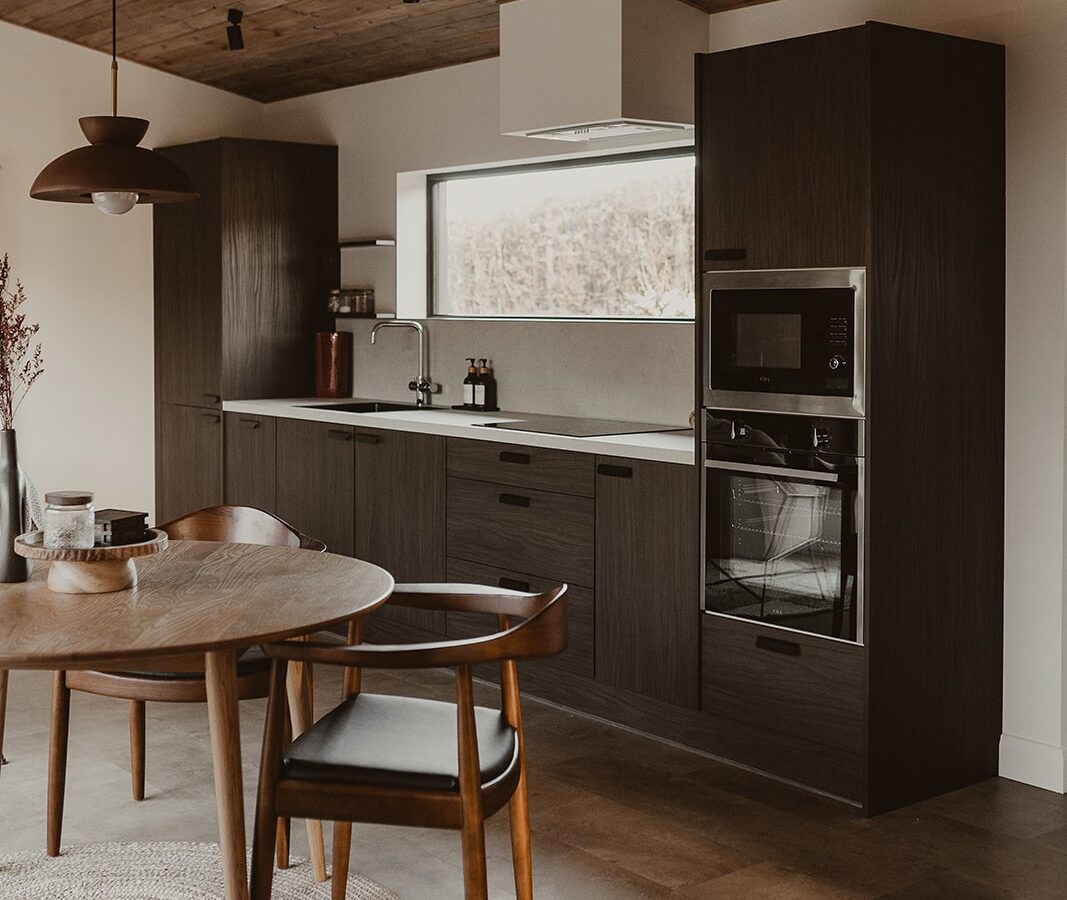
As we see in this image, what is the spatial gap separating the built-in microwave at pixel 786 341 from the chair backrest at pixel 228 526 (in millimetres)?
1246

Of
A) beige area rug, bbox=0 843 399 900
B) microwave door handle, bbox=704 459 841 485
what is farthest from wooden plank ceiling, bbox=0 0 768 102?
beige area rug, bbox=0 843 399 900

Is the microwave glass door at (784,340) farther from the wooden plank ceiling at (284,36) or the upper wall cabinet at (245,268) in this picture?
the upper wall cabinet at (245,268)

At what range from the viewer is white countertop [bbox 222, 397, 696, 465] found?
4102mm

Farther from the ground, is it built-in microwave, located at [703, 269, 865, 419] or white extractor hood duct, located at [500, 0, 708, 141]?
white extractor hood duct, located at [500, 0, 708, 141]

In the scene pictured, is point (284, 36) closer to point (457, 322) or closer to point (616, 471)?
point (457, 322)

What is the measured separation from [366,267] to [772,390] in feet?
9.50

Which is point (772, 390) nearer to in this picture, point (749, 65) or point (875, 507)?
point (875, 507)

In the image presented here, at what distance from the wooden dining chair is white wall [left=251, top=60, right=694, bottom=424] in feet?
5.66

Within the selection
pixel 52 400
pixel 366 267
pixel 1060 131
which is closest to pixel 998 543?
pixel 1060 131

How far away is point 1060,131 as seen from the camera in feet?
11.7

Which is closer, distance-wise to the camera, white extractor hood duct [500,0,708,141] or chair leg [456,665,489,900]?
chair leg [456,665,489,900]

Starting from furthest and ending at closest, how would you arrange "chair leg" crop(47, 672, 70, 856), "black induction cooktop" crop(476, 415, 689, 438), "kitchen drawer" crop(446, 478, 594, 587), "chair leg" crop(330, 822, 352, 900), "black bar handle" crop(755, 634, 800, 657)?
1. "black induction cooktop" crop(476, 415, 689, 438)
2. "kitchen drawer" crop(446, 478, 594, 587)
3. "black bar handle" crop(755, 634, 800, 657)
4. "chair leg" crop(47, 672, 70, 856)
5. "chair leg" crop(330, 822, 352, 900)

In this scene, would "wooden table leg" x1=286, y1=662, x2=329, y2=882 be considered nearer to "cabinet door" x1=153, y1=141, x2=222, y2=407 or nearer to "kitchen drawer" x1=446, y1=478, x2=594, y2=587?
"kitchen drawer" x1=446, y1=478, x2=594, y2=587

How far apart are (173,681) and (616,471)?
1.63m
